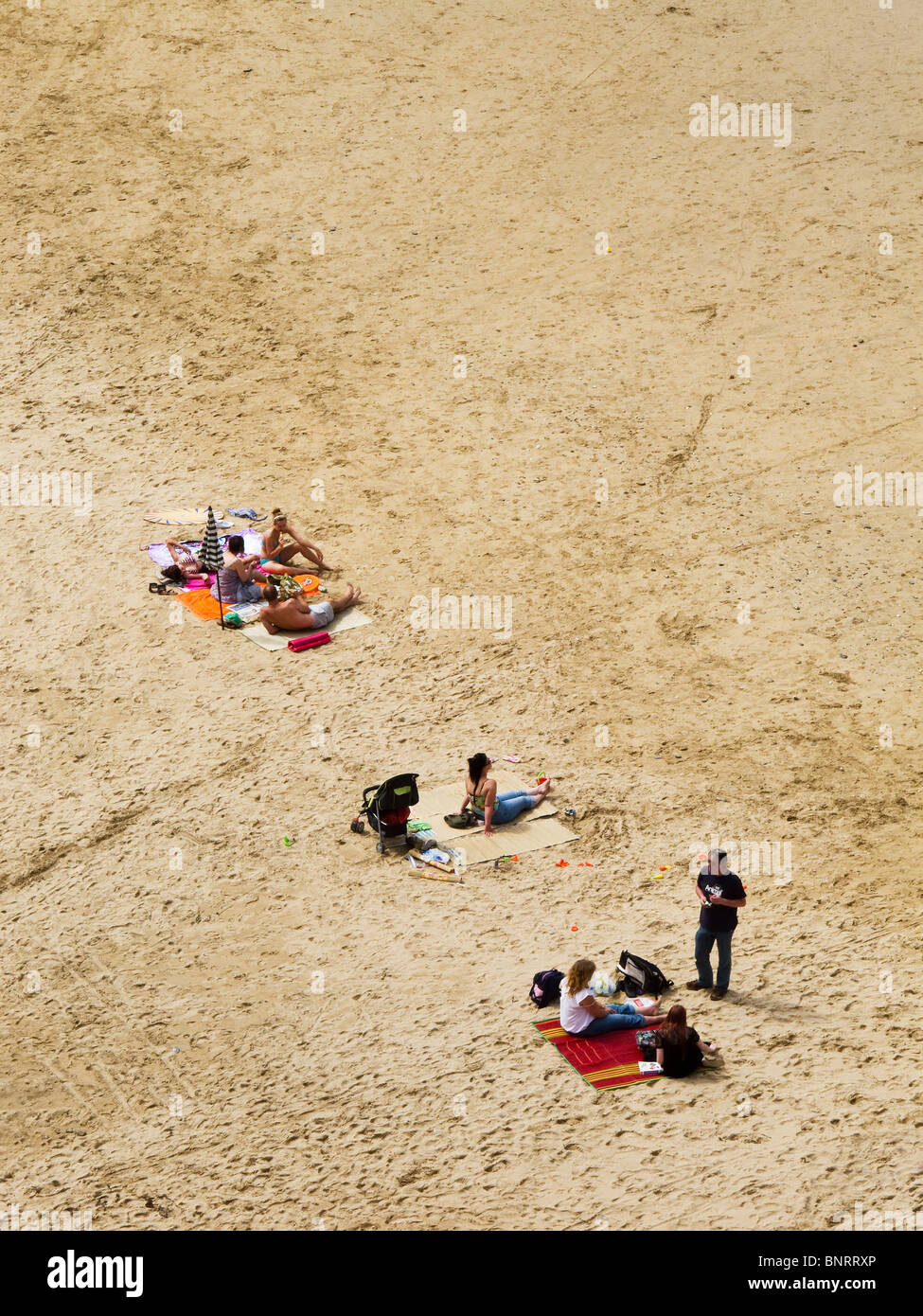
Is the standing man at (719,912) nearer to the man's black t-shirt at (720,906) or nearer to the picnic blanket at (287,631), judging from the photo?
the man's black t-shirt at (720,906)

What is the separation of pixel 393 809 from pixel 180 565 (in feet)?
21.8

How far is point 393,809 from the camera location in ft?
52.3

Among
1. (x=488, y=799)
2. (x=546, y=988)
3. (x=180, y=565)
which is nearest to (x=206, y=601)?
(x=180, y=565)

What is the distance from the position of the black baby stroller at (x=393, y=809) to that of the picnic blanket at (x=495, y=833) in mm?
435

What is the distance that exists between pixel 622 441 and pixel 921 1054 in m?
12.4

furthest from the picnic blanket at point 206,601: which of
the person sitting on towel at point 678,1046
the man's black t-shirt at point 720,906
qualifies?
the person sitting on towel at point 678,1046

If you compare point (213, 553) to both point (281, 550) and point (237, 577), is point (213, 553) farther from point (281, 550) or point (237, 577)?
point (281, 550)

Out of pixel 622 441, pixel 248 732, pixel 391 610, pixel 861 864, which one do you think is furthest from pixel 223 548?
pixel 861 864

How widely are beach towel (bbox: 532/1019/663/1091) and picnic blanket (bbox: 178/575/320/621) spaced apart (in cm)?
835

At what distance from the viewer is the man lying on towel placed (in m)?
19.8

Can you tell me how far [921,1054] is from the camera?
12.7 m

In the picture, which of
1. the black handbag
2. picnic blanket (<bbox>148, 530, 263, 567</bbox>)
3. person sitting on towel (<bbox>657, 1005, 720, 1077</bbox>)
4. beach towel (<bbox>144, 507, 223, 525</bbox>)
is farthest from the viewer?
beach towel (<bbox>144, 507, 223, 525</bbox>)

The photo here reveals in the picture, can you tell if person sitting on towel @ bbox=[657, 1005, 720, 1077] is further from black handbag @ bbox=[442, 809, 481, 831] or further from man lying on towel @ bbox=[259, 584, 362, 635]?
man lying on towel @ bbox=[259, 584, 362, 635]

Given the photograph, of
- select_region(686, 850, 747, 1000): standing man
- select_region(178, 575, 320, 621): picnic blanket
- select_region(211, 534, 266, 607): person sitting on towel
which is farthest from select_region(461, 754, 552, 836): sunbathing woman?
select_region(211, 534, 266, 607): person sitting on towel
